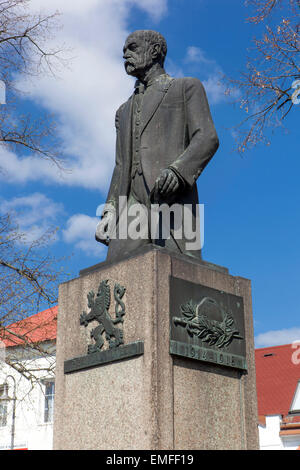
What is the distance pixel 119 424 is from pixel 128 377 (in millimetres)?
323

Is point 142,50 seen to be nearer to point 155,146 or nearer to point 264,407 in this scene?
point 155,146

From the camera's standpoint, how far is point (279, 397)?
2861 cm

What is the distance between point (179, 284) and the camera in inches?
188

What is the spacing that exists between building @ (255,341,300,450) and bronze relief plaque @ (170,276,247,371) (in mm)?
21442

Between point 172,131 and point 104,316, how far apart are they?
1662 mm

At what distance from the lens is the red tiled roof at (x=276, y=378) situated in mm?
28109

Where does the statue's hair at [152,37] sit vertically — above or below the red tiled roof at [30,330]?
above

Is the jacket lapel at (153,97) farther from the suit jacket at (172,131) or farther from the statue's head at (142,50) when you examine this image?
the statue's head at (142,50)

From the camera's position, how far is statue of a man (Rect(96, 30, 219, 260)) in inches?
204

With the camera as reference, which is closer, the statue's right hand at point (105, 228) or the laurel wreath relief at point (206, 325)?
the laurel wreath relief at point (206, 325)

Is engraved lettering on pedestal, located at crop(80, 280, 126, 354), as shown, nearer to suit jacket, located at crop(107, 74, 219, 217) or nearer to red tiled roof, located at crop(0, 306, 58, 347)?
suit jacket, located at crop(107, 74, 219, 217)

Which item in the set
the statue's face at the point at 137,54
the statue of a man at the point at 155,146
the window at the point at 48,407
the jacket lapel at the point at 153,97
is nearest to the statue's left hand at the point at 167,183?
the statue of a man at the point at 155,146

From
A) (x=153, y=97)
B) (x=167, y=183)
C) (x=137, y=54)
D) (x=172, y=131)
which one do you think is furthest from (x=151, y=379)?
(x=137, y=54)

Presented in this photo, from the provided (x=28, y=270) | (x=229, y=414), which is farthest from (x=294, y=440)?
(x=229, y=414)
